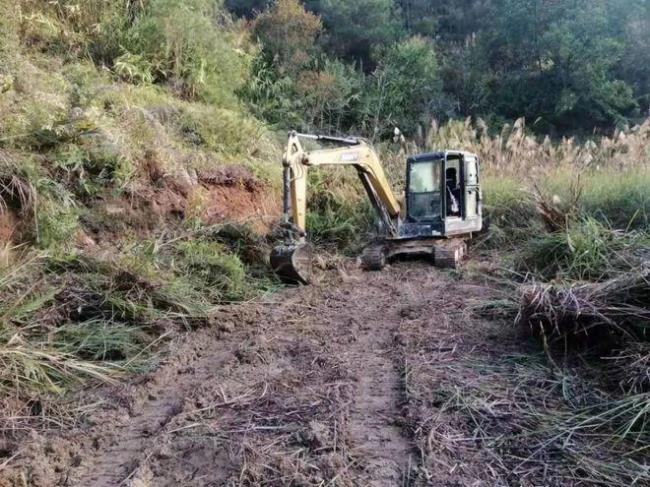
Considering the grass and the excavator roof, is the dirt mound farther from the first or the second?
the excavator roof

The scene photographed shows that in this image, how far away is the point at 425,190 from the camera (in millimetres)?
8828

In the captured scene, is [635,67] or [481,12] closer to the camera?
[635,67]

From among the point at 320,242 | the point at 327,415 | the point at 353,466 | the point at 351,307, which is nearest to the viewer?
the point at 353,466

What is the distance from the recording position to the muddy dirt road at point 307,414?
272 cm

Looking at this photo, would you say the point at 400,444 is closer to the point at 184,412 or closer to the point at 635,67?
the point at 184,412

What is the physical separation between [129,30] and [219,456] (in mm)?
8688

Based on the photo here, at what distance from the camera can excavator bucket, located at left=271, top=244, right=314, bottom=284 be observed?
6398mm

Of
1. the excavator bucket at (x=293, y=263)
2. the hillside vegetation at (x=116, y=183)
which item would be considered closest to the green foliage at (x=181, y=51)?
the hillside vegetation at (x=116, y=183)

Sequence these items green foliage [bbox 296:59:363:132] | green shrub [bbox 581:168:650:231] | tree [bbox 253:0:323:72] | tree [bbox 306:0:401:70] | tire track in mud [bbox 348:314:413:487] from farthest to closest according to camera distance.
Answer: tree [bbox 306:0:401:70]
tree [bbox 253:0:323:72]
green foliage [bbox 296:59:363:132]
green shrub [bbox 581:168:650:231]
tire track in mud [bbox 348:314:413:487]

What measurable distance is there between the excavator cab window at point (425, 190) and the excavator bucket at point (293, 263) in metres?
2.71

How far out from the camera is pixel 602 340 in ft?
12.3

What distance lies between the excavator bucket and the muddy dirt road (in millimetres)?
1286

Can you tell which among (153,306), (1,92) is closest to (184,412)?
(153,306)

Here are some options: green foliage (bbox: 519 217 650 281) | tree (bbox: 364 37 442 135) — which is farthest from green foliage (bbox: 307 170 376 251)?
tree (bbox: 364 37 442 135)
